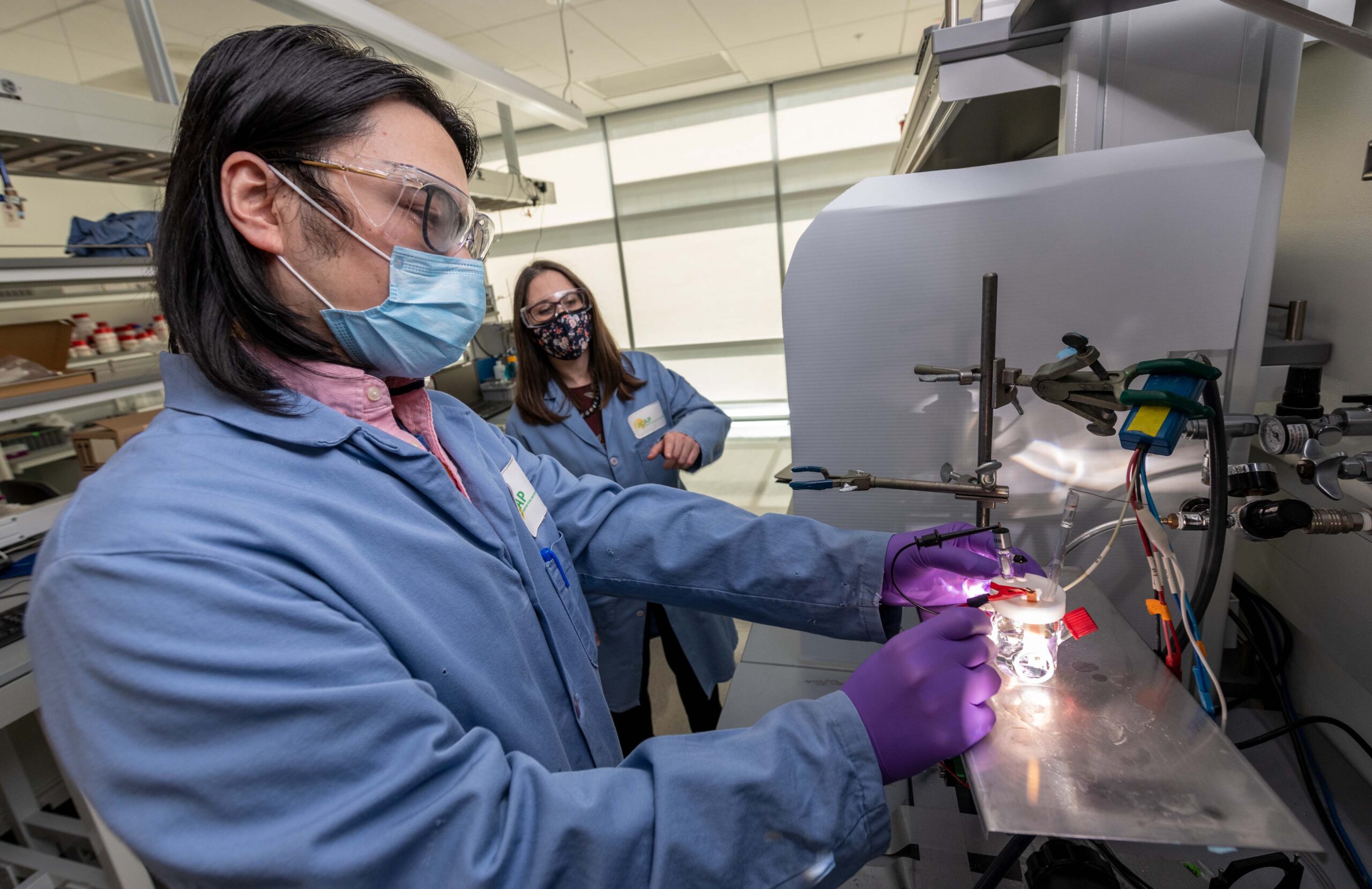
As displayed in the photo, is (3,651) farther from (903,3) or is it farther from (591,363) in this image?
(903,3)

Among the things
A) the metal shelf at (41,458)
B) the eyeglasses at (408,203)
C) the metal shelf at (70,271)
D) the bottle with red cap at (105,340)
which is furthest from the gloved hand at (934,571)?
the metal shelf at (41,458)

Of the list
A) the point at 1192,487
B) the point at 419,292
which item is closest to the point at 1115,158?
the point at 1192,487

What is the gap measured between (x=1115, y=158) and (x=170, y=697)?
1122mm

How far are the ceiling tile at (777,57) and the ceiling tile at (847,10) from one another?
0.70 feet

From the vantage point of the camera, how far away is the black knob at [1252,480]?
0.70 m

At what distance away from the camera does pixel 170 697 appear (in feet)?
1.34

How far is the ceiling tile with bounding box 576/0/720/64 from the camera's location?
316 cm

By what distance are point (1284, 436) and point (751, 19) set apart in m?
3.65

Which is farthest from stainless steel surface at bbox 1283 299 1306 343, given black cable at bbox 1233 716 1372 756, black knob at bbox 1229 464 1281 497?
black cable at bbox 1233 716 1372 756

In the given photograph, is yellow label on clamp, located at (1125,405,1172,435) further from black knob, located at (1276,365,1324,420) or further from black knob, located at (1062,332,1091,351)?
black knob, located at (1276,365,1324,420)

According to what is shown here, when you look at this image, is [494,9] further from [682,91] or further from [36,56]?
[36,56]

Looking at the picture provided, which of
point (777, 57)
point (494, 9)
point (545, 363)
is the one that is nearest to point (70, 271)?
point (545, 363)

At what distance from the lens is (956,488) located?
79 cm

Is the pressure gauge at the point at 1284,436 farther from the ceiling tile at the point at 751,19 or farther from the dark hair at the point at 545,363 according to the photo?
the ceiling tile at the point at 751,19
